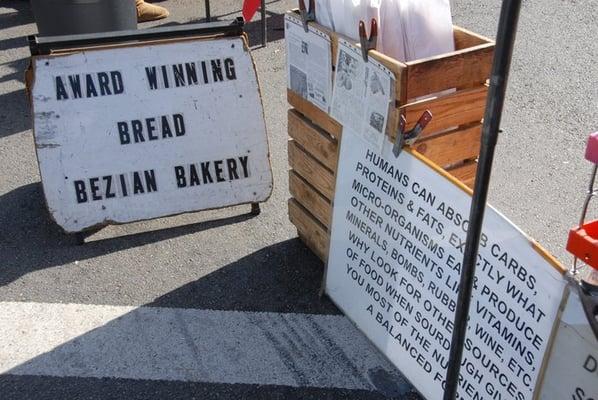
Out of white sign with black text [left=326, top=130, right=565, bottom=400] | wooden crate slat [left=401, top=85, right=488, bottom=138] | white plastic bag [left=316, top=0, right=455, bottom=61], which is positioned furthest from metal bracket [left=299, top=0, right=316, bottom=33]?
wooden crate slat [left=401, top=85, right=488, bottom=138]

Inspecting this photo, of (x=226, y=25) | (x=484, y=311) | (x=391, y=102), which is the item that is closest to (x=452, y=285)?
(x=484, y=311)

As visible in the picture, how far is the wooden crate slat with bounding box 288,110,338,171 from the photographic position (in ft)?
14.7

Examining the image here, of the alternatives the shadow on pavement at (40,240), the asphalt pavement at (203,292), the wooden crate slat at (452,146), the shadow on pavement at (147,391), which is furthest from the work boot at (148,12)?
the shadow on pavement at (147,391)

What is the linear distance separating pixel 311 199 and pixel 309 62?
0.85 metres

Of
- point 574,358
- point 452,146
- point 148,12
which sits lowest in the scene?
point 148,12

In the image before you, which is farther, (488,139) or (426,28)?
(426,28)

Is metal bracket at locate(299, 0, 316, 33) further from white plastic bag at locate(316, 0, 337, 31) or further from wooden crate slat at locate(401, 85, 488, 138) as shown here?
wooden crate slat at locate(401, 85, 488, 138)

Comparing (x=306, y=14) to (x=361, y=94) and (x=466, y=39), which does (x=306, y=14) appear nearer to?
(x=361, y=94)

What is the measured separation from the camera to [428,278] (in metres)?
3.70

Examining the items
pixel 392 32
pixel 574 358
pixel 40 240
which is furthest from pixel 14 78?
pixel 574 358

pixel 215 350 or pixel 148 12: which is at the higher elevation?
pixel 148 12

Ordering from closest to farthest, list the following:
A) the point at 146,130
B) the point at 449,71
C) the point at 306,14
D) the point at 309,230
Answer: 1. the point at 449,71
2. the point at 306,14
3. the point at 309,230
4. the point at 146,130

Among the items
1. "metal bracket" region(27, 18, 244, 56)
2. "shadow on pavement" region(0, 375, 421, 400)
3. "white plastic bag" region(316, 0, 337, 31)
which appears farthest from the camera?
"metal bracket" region(27, 18, 244, 56)

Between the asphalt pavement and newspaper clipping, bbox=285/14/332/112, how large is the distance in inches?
43.2
